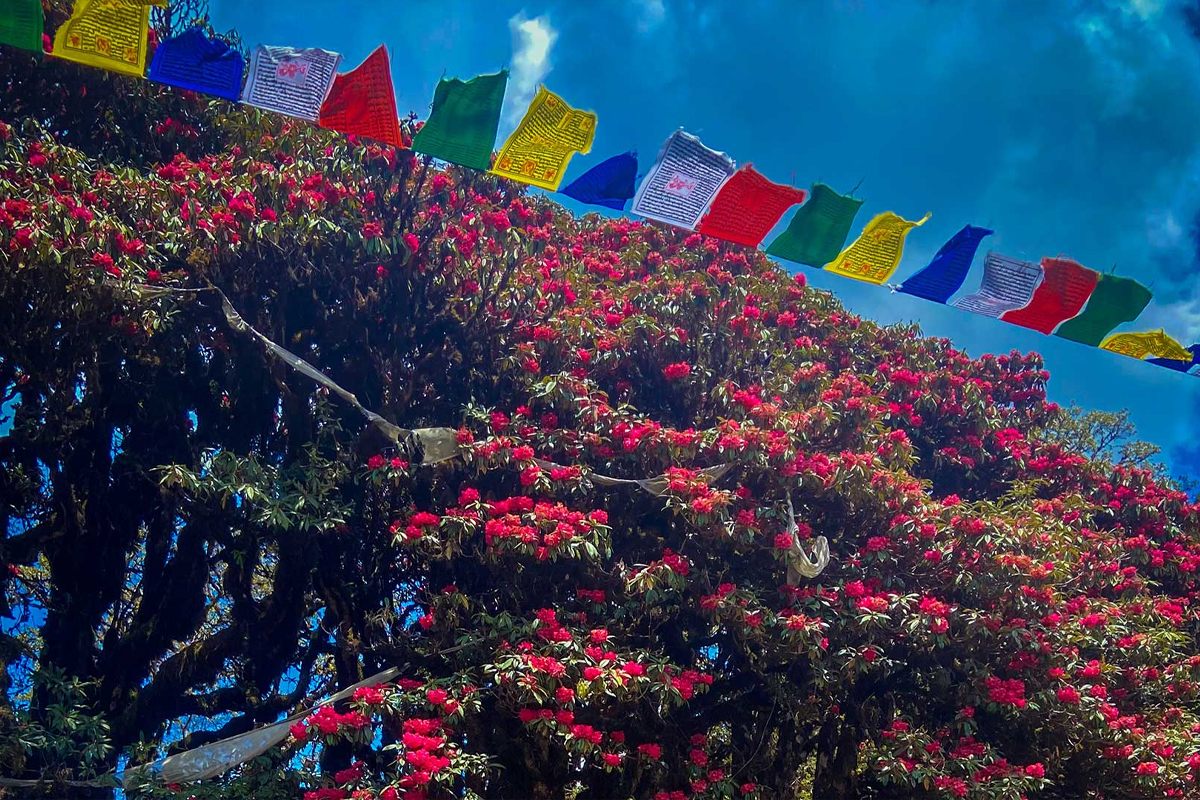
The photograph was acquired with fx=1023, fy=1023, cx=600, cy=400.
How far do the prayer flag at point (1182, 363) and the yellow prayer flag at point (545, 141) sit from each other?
5.47 m

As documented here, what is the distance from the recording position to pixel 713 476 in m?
7.21

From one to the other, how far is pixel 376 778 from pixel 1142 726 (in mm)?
5364

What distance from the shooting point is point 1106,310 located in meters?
8.38

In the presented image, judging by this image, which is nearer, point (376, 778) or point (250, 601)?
point (376, 778)

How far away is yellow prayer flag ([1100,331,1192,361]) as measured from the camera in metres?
8.77

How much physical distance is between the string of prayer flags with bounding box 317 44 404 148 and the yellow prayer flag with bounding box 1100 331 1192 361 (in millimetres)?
6141

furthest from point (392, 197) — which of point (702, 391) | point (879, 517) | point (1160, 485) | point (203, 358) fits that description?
point (1160, 485)

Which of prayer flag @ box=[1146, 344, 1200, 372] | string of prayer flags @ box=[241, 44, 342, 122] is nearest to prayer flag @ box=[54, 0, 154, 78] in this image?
string of prayer flags @ box=[241, 44, 342, 122]

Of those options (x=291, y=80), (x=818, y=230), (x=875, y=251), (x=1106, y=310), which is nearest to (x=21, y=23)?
(x=291, y=80)

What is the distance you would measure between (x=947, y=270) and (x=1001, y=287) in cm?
50

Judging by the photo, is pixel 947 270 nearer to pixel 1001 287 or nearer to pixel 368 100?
pixel 1001 287

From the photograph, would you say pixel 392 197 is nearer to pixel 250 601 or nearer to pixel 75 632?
pixel 250 601

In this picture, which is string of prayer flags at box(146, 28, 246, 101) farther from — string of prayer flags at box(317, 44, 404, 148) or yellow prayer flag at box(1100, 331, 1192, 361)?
yellow prayer flag at box(1100, 331, 1192, 361)

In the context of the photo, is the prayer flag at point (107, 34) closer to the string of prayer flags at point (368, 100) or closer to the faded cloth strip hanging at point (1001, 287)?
the string of prayer flags at point (368, 100)
